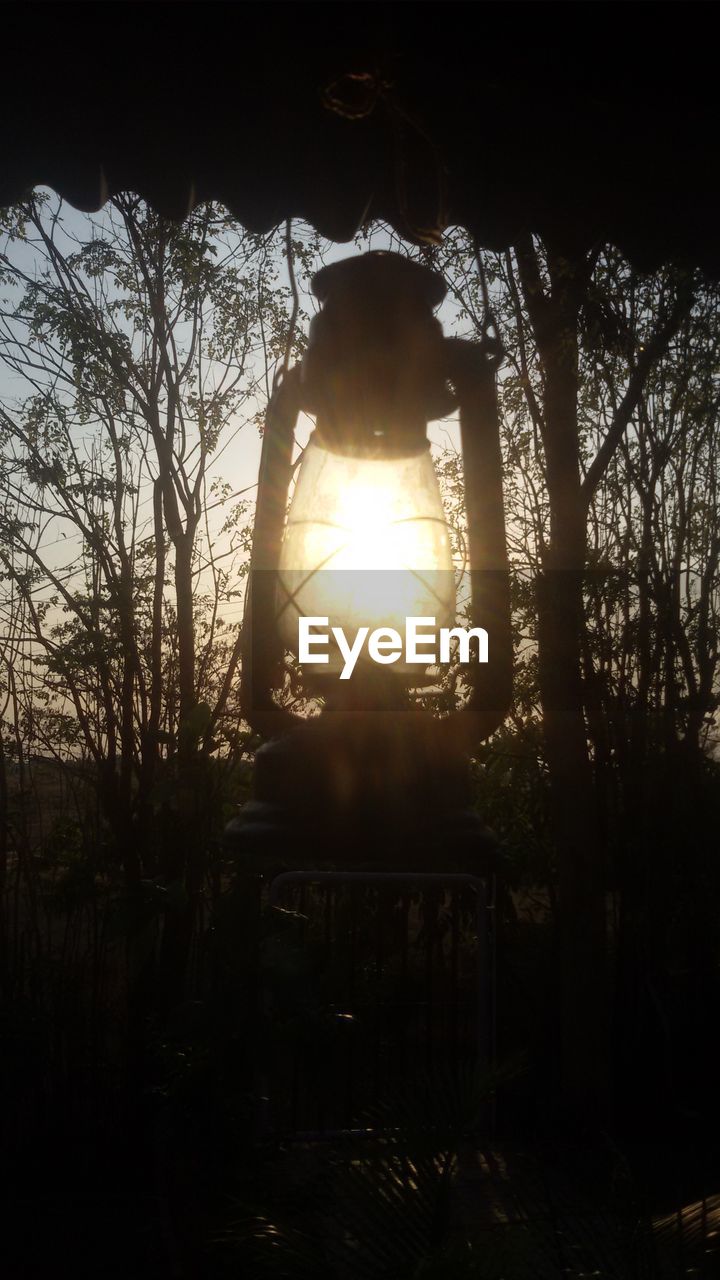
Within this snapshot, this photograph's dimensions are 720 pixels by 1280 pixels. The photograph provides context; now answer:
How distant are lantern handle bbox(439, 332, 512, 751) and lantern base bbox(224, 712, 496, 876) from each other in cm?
3

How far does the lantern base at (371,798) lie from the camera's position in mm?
654

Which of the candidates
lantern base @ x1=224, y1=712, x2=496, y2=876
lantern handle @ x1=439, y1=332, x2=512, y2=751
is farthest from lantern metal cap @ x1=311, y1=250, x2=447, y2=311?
lantern base @ x1=224, y1=712, x2=496, y2=876

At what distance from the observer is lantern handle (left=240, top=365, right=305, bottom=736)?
2.27 feet

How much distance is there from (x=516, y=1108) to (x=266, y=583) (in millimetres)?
4449

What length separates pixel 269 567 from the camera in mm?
698

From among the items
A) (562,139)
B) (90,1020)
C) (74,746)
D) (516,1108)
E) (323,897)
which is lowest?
(516,1108)

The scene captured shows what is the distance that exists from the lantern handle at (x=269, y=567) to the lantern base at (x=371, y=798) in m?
0.03

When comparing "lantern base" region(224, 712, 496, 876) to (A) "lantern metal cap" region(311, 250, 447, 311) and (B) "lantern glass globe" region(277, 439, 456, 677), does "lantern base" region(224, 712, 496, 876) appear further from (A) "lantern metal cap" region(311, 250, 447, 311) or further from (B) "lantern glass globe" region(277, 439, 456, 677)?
(A) "lantern metal cap" region(311, 250, 447, 311)

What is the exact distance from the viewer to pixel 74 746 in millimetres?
4539

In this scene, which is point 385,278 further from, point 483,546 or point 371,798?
point 371,798

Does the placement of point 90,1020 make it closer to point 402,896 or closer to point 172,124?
point 402,896

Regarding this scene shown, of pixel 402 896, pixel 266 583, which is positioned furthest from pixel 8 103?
pixel 402 896

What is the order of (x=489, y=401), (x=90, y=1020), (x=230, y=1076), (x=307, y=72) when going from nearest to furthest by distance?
1. (x=489, y=401)
2. (x=307, y=72)
3. (x=230, y=1076)
4. (x=90, y=1020)

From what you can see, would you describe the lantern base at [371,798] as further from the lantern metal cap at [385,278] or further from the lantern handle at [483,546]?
the lantern metal cap at [385,278]
